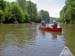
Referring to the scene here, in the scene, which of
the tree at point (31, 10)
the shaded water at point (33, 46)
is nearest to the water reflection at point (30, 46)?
the shaded water at point (33, 46)

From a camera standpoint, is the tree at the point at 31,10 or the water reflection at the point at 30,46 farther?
the tree at the point at 31,10

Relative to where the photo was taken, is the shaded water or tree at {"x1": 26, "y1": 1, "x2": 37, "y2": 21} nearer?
the shaded water

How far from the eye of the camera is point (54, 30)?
4034cm

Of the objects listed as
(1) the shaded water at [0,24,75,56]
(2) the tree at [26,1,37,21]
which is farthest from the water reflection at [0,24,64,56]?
(2) the tree at [26,1,37,21]

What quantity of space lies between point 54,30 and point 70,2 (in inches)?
2610

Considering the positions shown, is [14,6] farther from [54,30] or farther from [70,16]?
[54,30]

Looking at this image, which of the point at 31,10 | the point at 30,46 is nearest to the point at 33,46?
the point at 30,46

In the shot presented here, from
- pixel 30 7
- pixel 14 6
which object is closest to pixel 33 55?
pixel 14 6

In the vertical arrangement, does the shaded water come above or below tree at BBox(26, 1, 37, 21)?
below

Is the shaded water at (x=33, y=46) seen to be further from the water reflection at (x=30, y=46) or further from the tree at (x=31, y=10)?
the tree at (x=31, y=10)

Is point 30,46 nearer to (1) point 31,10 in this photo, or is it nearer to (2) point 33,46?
(2) point 33,46

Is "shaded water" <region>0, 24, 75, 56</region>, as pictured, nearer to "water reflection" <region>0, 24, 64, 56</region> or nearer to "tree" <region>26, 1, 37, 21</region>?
"water reflection" <region>0, 24, 64, 56</region>

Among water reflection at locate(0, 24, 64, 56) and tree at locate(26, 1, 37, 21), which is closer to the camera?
water reflection at locate(0, 24, 64, 56)

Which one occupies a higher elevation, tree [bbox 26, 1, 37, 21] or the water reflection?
tree [bbox 26, 1, 37, 21]
